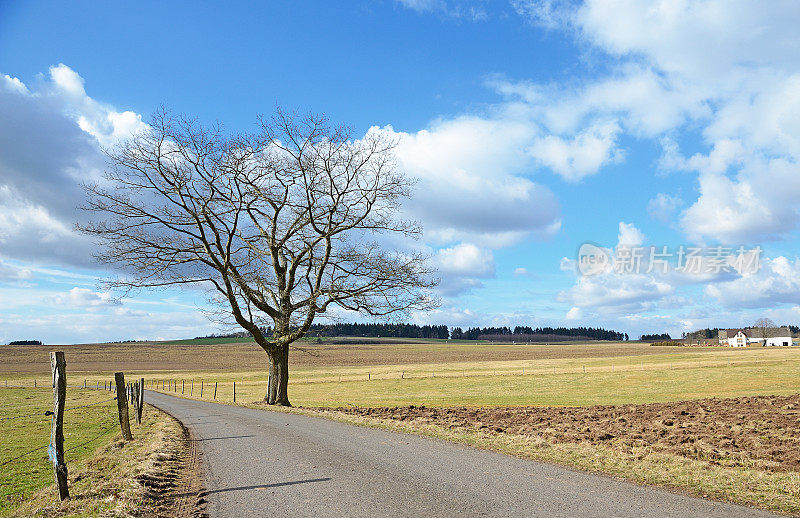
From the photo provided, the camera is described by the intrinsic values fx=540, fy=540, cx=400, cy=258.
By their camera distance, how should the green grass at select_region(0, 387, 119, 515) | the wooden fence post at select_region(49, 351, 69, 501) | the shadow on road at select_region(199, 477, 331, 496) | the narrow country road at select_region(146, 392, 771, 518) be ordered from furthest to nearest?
1. the green grass at select_region(0, 387, 119, 515)
2. the wooden fence post at select_region(49, 351, 69, 501)
3. the shadow on road at select_region(199, 477, 331, 496)
4. the narrow country road at select_region(146, 392, 771, 518)

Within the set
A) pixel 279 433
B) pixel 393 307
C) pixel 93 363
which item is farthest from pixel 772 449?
pixel 93 363

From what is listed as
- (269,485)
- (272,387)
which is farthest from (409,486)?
(272,387)

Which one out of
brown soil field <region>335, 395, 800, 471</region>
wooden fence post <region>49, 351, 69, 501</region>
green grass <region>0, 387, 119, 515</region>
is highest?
wooden fence post <region>49, 351, 69, 501</region>

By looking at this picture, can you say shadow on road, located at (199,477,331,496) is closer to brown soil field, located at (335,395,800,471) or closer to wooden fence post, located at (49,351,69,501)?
wooden fence post, located at (49,351,69,501)

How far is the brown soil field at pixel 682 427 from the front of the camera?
11.3 m

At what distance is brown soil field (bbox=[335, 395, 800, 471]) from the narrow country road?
338 cm

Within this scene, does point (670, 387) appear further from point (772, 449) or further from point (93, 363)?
point (93, 363)

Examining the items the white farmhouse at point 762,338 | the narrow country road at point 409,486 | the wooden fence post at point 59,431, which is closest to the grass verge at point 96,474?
the wooden fence post at point 59,431

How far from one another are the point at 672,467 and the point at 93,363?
137 meters

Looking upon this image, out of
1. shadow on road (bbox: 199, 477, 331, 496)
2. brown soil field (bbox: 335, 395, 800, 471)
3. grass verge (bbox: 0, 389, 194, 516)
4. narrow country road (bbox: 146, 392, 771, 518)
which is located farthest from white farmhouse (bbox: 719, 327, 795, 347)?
shadow on road (bbox: 199, 477, 331, 496)

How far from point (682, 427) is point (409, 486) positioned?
10.9 metres

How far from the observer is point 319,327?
29.7 meters

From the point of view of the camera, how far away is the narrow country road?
713 centimetres

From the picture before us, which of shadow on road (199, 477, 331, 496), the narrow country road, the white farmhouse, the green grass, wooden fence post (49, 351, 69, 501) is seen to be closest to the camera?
the narrow country road
